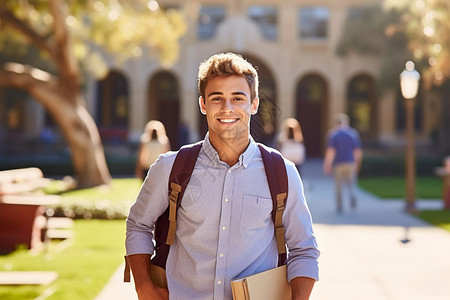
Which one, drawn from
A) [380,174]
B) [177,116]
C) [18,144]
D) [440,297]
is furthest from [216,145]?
[177,116]

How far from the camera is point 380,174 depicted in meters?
28.3

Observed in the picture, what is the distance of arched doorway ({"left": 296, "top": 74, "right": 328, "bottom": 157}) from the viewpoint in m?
39.1

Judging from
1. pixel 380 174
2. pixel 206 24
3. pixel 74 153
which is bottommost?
pixel 380 174

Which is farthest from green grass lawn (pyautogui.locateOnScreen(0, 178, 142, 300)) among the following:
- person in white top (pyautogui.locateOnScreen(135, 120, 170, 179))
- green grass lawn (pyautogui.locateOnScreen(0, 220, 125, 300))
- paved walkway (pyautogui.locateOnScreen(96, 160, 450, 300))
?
person in white top (pyautogui.locateOnScreen(135, 120, 170, 179))

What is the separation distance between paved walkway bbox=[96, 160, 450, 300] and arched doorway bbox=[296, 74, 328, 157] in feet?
78.7

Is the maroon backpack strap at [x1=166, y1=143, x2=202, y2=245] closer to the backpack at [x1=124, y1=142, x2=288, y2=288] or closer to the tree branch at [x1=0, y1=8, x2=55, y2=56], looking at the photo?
the backpack at [x1=124, y1=142, x2=288, y2=288]

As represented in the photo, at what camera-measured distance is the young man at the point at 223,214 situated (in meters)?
2.74

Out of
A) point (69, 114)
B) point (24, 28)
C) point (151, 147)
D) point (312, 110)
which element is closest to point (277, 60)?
point (312, 110)

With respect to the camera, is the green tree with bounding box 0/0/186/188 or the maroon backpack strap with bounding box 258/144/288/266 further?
the green tree with bounding box 0/0/186/188

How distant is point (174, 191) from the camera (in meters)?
2.81

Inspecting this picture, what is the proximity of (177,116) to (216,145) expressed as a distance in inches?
1439

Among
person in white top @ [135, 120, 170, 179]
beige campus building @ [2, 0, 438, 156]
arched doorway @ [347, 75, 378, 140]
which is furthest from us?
arched doorway @ [347, 75, 378, 140]

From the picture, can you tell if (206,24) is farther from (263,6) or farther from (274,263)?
(274,263)

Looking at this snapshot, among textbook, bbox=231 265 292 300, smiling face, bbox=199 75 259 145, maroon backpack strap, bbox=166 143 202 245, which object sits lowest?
textbook, bbox=231 265 292 300
